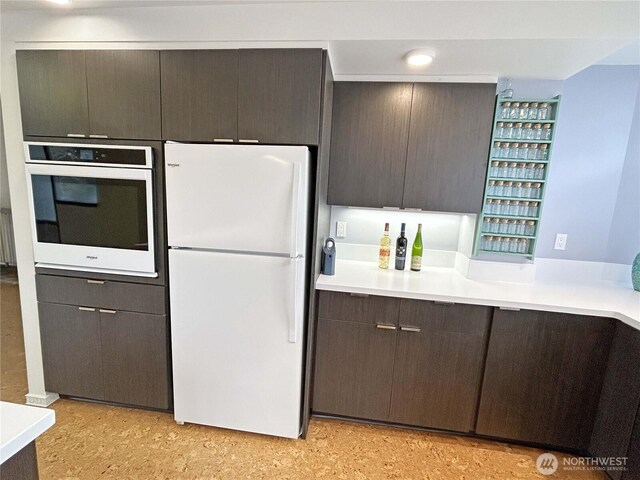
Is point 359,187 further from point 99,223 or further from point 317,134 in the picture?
point 99,223

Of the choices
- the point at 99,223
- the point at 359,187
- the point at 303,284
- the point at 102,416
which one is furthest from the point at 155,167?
the point at 102,416

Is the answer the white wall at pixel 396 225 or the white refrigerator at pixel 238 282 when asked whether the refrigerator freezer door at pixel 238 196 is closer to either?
the white refrigerator at pixel 238 282

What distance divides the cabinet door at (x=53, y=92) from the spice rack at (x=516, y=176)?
93.0 inches

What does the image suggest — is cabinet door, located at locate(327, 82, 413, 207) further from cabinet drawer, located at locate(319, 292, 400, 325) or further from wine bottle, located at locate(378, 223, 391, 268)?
cabinet drawer, located at locate(319, 292, 400, 325)

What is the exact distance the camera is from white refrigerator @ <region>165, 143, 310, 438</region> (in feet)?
5.22

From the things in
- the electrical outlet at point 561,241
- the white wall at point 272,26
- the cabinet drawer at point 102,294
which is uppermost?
the white wall at point 272,26

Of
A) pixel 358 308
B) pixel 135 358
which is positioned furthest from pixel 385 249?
pixel 135 358

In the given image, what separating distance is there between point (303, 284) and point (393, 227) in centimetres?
97

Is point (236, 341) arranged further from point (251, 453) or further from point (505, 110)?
point (505, 110)

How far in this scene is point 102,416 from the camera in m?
1.98

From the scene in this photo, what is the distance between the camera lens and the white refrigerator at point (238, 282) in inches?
62.7

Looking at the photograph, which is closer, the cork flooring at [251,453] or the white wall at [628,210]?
the cork flooring at [251,453]

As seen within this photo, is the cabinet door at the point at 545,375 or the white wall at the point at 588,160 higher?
the white wall at the point at 588,160

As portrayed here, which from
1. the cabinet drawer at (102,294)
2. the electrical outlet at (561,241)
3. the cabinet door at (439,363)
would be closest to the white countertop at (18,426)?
the cabinet drawer at (102,294)
